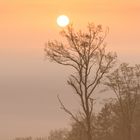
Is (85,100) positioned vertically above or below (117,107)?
below

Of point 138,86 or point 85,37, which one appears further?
point 138,86

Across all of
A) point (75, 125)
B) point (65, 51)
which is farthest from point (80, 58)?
point (75, 125)

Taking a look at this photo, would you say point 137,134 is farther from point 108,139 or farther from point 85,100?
point 85,100


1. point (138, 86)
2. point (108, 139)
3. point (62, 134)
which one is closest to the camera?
point (138, 86)

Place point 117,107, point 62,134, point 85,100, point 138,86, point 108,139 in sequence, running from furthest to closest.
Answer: point 62,134, point 108,139, point 117,107, point 138,86, point 85,100

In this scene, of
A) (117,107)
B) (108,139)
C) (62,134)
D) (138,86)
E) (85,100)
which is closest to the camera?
(85,100)

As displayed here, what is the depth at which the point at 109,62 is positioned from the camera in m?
54.4

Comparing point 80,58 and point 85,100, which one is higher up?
point 80,58

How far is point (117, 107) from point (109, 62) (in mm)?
27176

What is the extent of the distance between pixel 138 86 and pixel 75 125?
60.5 ft

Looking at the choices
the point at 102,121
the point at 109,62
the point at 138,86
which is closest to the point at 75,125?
the point at 102,121

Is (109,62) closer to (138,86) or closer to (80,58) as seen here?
(80,58)

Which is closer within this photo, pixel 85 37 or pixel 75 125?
pixel 85 37

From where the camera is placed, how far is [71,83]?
51812 millimetres
